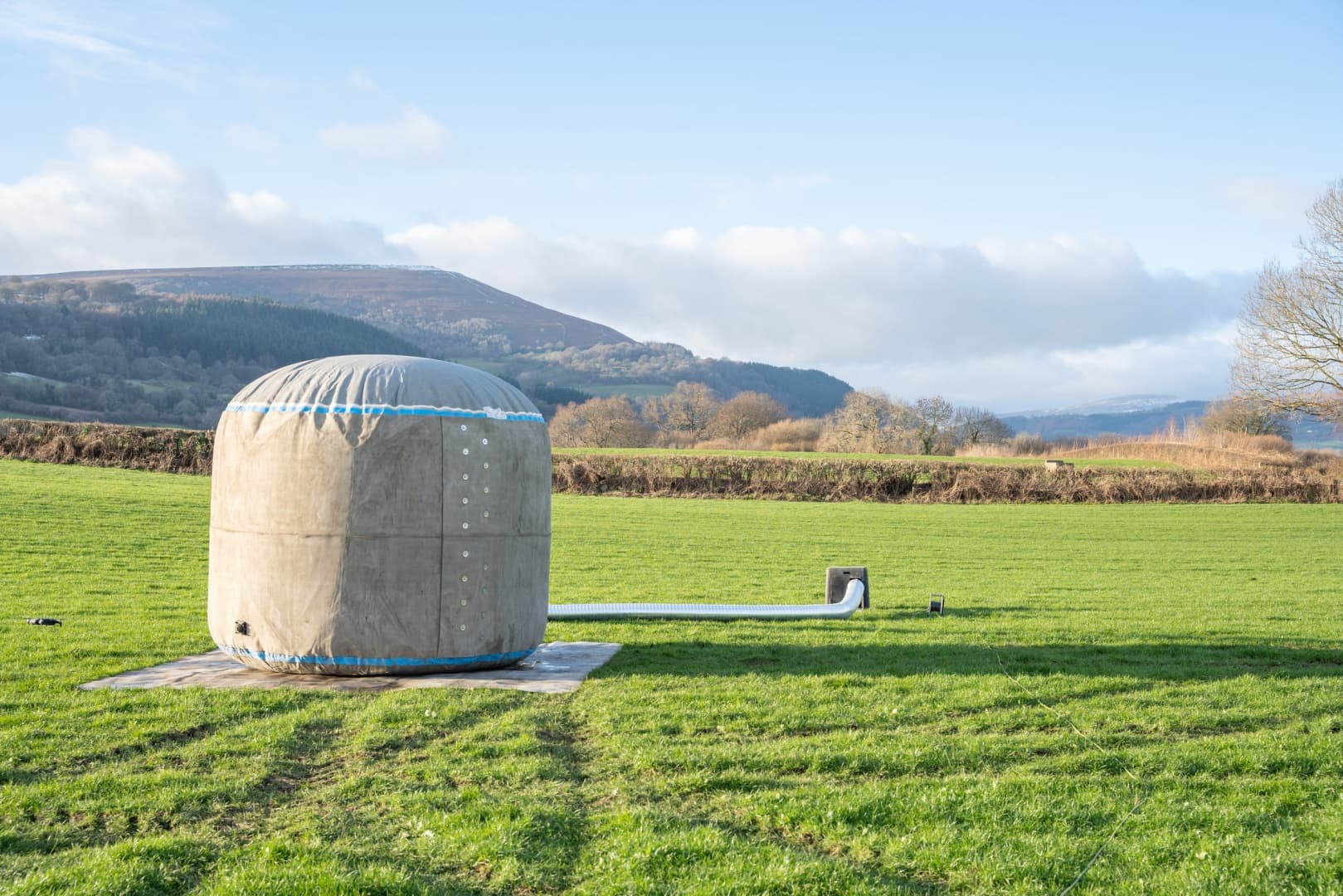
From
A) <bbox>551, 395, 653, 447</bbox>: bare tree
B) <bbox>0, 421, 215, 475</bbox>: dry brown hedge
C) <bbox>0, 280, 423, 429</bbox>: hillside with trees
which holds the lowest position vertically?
<bbox>0, 421, 215, 475</bbox>: dry brown hedge

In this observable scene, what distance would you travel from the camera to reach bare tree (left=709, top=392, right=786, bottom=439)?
79.2 m

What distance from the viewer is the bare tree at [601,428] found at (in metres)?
70.8

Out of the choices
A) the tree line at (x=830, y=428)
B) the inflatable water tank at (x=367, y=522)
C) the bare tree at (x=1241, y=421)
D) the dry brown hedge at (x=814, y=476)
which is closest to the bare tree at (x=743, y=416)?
the tree line at (x=830, y=428)

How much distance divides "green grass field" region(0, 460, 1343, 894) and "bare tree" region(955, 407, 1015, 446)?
52111mm

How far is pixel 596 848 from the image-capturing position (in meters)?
5.77

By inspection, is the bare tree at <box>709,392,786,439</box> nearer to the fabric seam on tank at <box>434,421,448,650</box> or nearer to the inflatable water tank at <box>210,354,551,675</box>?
the inflatable water tank at <box>210,354,551,675</box>

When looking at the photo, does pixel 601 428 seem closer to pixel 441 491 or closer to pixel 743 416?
pixel 743 416

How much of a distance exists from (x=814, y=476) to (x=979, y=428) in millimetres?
28422

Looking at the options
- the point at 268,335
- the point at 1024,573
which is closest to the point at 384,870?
the point at 1024,573

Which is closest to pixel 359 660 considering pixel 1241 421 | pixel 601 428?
pixel 1241 421

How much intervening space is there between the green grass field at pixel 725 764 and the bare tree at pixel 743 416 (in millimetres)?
63202

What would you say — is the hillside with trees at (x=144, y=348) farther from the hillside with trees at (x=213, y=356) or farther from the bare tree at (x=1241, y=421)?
the bare tree at (x=1241, y=421)

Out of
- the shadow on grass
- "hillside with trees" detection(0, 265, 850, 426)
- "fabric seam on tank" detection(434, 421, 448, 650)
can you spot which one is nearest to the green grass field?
the shadow on grass

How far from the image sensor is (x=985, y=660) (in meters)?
11.7
